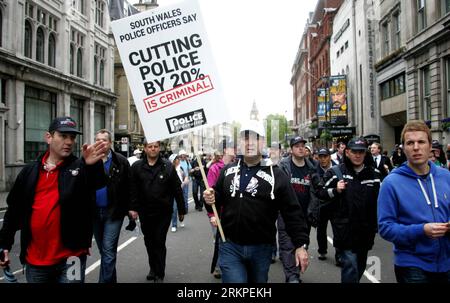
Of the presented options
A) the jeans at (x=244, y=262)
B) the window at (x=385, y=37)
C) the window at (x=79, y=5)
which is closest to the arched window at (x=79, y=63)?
the window at (x=79, y=5)

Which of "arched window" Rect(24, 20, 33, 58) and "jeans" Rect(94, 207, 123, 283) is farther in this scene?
"arched window" Rect(24, 20, 33, 58)

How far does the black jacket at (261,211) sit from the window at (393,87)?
80.9 ft

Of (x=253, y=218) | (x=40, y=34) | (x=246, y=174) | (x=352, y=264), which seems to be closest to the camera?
(x=253, y=218)

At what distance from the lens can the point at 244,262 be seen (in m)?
3.69

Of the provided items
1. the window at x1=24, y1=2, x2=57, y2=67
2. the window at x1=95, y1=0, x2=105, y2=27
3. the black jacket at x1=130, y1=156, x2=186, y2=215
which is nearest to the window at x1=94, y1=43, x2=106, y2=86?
the window at x1=95, y1=0, x2=105, y2=27

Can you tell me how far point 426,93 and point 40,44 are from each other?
76.7ft

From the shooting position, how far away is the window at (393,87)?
25.9m

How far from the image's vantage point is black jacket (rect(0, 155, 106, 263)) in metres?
3.40

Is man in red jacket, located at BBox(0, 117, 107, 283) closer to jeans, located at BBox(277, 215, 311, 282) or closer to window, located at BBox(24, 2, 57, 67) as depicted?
jeans, located at BBox(277, 215, 311, 282)

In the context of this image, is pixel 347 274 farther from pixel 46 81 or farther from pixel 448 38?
pixel 46 81

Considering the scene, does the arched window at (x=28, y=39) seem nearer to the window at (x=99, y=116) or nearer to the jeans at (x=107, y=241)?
the window at (x=99, y=116)

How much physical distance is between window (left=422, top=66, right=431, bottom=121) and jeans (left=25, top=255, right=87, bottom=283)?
72.0 feet

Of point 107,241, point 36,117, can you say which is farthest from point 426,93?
point 36,117

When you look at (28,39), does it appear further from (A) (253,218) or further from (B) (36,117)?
(A) (253,218)
